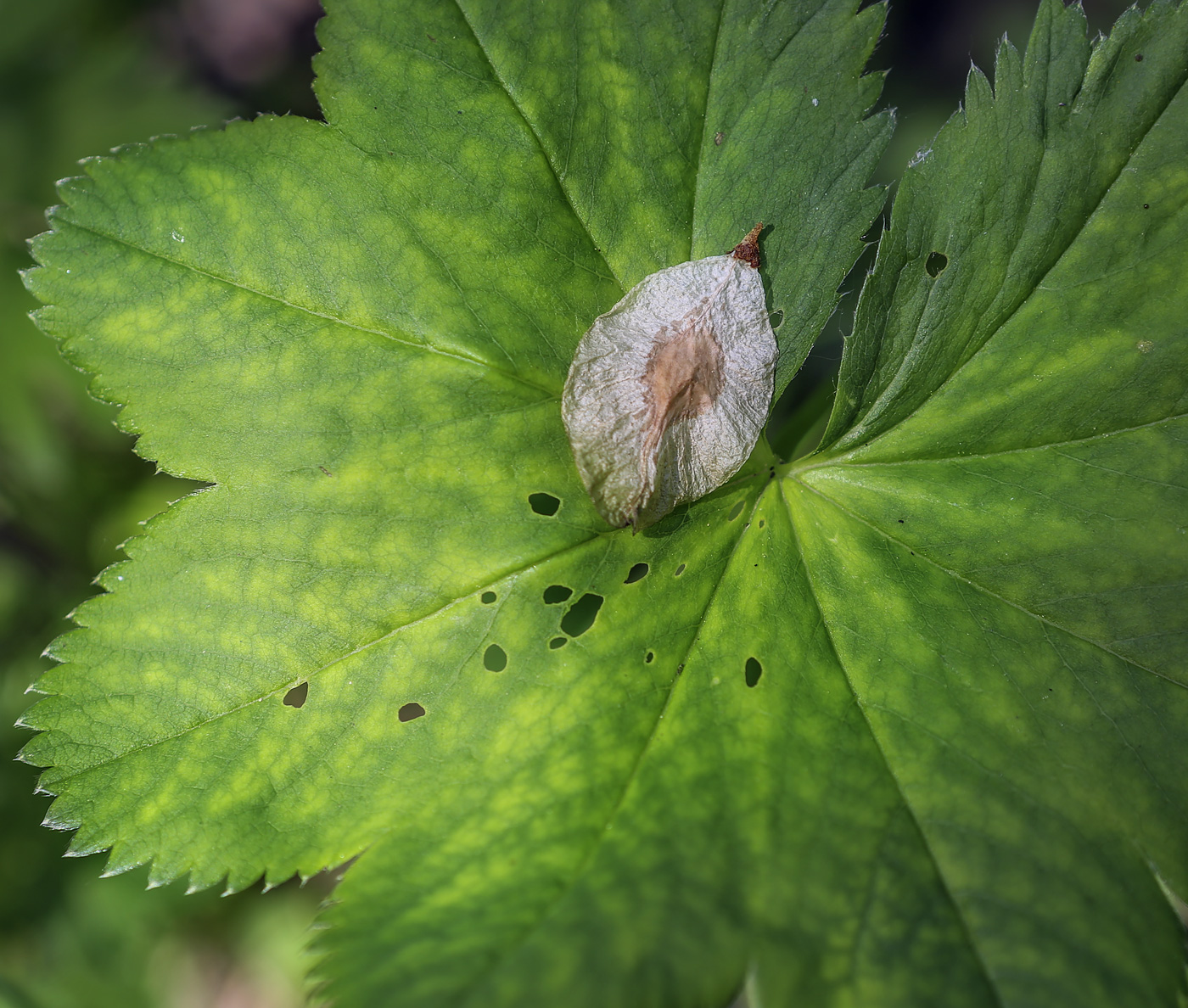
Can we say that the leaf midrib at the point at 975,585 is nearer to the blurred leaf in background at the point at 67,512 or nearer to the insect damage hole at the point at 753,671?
the insect damage hole at the point at 753,671

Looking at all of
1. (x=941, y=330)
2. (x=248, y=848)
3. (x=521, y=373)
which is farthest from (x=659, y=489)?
(x=248, y=848)

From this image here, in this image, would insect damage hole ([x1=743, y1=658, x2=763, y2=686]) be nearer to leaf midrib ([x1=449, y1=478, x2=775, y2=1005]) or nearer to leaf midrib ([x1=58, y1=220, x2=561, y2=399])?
leaf midrib ([x1=449, y1=478, x2=775, y2=1005])

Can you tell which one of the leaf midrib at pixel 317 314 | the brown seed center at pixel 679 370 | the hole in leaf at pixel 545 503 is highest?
the leaf midrib at pixel 317 314

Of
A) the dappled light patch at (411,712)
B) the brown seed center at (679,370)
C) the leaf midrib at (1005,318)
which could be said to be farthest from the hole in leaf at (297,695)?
the leaf midrib at (1005,318)

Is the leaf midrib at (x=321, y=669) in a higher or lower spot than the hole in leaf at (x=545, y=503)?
lower

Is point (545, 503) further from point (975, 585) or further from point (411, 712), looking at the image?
point (975, 585)

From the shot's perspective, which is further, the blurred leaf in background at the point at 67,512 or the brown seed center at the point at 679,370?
the blurred leaf in background at the point at 67,512
